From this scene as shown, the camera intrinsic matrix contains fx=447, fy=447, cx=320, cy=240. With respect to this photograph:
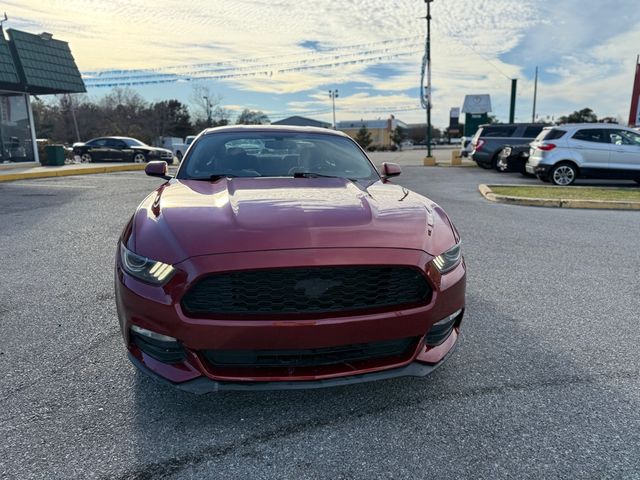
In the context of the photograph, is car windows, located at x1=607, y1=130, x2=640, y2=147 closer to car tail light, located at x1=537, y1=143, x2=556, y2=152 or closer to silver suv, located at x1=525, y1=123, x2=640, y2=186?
silver suv, located at x1=525, y1=123, x2=640, y2=186

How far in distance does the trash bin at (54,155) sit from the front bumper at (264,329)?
2199 cm

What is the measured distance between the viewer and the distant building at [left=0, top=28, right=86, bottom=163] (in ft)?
58.5

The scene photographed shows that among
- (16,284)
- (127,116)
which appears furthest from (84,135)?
(16,284)

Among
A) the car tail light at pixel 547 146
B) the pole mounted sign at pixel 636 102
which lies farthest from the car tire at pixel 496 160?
the pole mounted sign at pixel 636 102

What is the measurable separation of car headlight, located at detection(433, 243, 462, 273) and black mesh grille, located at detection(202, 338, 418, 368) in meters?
0.43

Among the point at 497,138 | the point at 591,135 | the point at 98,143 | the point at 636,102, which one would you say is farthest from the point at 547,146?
the point at 98,143

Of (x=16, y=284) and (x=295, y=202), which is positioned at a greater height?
(x=295, y=202)

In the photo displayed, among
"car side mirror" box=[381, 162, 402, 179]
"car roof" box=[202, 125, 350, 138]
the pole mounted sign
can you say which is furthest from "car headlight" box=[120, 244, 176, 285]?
the pole mounted sign

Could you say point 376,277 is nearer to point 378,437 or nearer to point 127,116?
point 378,437

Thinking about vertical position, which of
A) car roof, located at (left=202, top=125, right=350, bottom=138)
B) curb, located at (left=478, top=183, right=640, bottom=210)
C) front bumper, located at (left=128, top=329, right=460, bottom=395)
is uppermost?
car roof, located at (left=202, top=125, right=350, bottom=138)

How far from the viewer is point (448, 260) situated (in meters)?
2.40

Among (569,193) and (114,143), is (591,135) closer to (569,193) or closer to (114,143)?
(569,193)

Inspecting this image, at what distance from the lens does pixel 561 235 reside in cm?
646

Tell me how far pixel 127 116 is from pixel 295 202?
76235 millimetres
